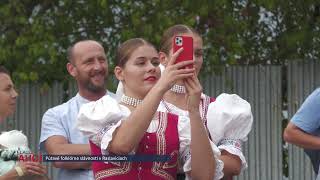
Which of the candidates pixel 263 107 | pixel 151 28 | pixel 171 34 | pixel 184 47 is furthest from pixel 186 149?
pixel 263 107

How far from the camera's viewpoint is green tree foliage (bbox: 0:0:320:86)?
7859 mm

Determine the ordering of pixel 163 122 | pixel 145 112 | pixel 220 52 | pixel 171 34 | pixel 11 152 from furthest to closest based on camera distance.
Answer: pixel 220 52, pixel 11 152, pixel 171 34, pixel 163 122, pixel 145 112

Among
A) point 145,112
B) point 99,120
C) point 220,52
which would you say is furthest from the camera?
point 220,52

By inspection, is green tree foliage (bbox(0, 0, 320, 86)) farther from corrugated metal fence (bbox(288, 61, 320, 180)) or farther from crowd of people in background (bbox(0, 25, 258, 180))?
crowd of people in background (bbox(0, 25, 258, 180))

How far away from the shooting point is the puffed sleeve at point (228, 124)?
3.67 meters

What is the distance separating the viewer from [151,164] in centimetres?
353

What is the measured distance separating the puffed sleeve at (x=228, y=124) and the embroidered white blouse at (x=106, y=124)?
138mm

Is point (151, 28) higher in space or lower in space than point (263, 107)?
higher

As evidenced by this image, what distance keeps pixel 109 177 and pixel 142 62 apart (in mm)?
479

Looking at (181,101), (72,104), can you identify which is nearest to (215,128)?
(181,101)

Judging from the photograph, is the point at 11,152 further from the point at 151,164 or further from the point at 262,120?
the point at 262,120

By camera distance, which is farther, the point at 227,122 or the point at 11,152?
the point at 11,152

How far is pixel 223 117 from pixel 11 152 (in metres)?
1.10

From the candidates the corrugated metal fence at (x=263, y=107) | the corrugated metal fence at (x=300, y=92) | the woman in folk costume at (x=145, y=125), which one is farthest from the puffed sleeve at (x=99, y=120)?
the corrugated metal fence at (x=300, y=92)
